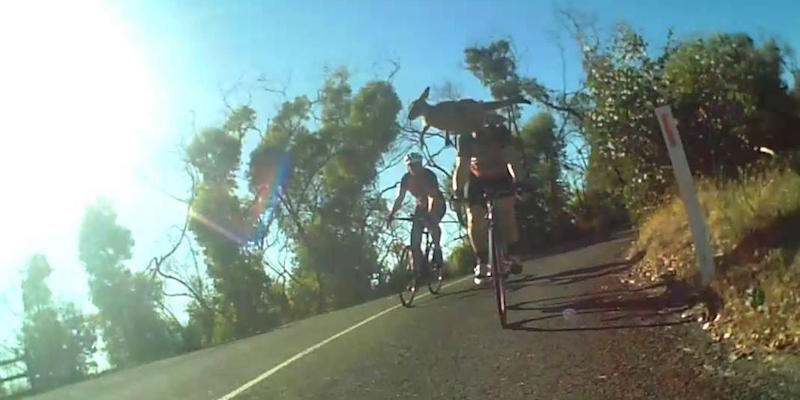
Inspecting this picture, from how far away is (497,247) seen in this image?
31.5 ft

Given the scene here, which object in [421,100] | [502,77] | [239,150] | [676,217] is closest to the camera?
[421,100]

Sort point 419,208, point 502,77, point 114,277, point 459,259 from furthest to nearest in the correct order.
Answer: point 502,77 < point 114,277 < point 459,259 < point 419,208

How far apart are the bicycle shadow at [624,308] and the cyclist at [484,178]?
78 centimetres

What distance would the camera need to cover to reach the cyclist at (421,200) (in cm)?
1336

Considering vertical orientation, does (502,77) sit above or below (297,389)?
above

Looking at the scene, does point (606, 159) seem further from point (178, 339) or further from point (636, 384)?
point (178, 339)

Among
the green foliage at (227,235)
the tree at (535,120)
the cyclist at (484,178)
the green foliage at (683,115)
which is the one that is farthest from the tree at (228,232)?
the cyclist at (484,178)

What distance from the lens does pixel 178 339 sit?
45688 mm

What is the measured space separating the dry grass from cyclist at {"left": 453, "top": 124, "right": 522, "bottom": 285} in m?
1.92

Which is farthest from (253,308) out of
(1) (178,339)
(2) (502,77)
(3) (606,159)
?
(3) (606,159)

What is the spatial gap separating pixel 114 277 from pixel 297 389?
38.0 m

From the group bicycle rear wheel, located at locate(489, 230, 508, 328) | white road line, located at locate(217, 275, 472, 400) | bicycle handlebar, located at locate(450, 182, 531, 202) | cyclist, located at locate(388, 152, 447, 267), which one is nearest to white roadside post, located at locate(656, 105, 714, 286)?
bicycle handlebar, located at locate(450, 182, 531, 202)

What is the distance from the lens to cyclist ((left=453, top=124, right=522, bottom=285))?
9.89 meters

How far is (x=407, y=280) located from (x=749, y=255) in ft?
21.0
